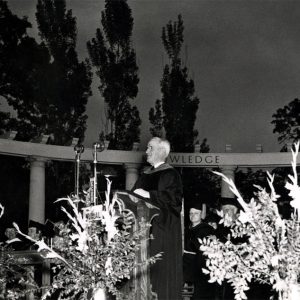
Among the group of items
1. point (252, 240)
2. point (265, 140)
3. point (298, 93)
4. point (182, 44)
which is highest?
point (182, 44)

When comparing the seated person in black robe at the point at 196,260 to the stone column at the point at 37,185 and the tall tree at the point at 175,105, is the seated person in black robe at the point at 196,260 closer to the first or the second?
the stone column at the point at 37,185

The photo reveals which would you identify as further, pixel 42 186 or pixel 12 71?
pixel 12 71

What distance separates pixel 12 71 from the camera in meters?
28.7

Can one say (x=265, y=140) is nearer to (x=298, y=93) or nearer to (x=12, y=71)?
(x=298, y=93)

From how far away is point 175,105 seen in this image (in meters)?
29.0

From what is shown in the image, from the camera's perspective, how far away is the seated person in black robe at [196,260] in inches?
423

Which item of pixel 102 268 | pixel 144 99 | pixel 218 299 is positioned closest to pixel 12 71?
pixel 144 99

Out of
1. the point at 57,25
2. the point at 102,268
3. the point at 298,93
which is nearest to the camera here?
the point at 102,268

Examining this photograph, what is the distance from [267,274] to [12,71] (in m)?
25.9

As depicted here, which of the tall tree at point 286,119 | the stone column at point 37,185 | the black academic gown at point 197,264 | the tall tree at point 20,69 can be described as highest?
the tall tree at point 20,69

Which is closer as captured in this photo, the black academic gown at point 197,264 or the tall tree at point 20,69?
the black academic gown at point 197,264

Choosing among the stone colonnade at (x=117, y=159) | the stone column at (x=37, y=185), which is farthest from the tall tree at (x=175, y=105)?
the stone column at (x=37, y=185)

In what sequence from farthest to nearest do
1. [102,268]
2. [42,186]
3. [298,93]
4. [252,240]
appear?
[298,93], [42,186], [102,268], [252,240]

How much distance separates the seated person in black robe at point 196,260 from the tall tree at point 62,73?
18484mm
